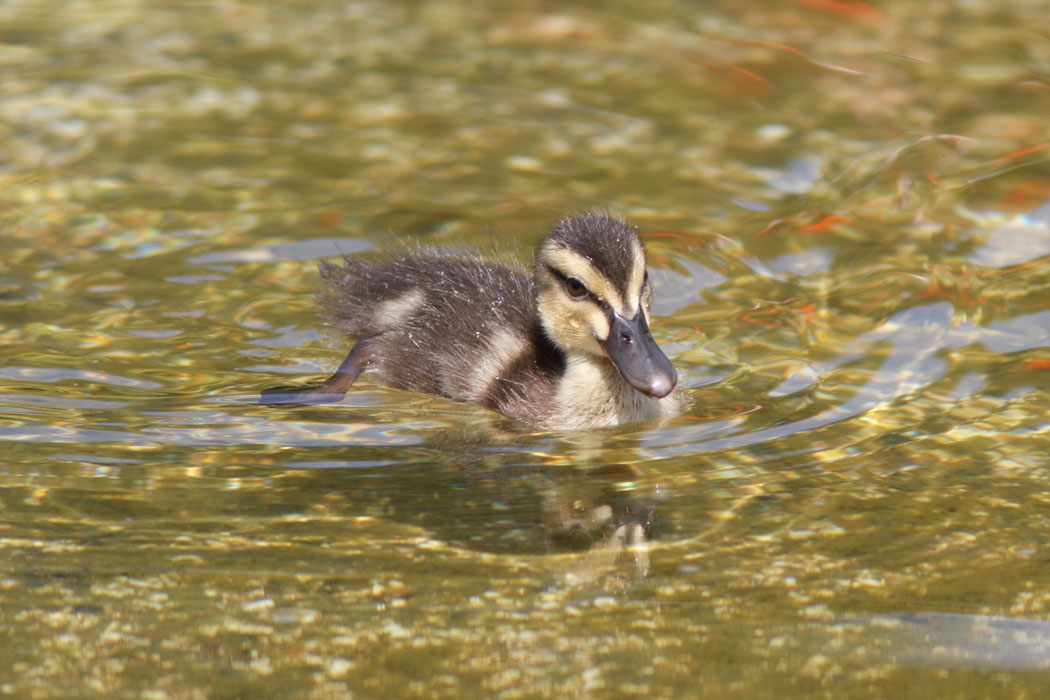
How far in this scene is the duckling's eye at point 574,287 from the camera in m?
4.04

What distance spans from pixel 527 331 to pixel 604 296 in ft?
1.53

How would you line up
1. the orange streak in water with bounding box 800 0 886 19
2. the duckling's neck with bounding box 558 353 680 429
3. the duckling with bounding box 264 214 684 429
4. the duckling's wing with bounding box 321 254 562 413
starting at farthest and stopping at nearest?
the orange streak in water with bounding box 800 0 886 19, the duckling's wing with bounding box 321 254 562 413, the duckling's neck with bounding box 558 353 680 429, the duckling with bounding box 264 214 684 429

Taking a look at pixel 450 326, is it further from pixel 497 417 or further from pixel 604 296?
pixel 604 296

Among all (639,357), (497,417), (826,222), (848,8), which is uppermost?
(848,8)

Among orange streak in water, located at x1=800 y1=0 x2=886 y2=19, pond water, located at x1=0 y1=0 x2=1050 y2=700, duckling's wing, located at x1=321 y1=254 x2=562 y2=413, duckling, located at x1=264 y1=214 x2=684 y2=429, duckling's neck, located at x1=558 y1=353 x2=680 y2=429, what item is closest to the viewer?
pond water, located at x1=0 y1=0 x2=1050 y2=700

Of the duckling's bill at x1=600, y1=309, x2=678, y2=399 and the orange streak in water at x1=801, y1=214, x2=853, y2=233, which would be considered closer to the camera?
the duckling's bill at x1=600, y1=309, x2=678, y2=399

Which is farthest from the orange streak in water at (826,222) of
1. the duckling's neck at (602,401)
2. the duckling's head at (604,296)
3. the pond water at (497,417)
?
the duckling's neck at (602,401)

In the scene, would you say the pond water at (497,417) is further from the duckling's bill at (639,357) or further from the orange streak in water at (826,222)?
the duckling's bill at (639,357)

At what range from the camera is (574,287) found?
407 centimetres

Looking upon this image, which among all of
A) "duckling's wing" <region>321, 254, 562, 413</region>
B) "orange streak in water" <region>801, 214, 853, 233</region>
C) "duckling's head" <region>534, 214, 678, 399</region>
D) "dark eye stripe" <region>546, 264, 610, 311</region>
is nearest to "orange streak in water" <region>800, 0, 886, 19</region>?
"orange streak in water" <region>801, 214, 853, 233</region>

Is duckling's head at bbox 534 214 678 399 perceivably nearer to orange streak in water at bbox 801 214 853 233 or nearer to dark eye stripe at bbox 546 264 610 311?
dark eye stripe at bbox 546 264 610 311

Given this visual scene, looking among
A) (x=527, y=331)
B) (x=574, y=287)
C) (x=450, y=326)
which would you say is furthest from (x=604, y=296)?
(x=450, y=326)

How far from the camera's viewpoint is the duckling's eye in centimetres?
404

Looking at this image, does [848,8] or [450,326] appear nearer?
[450,326]
